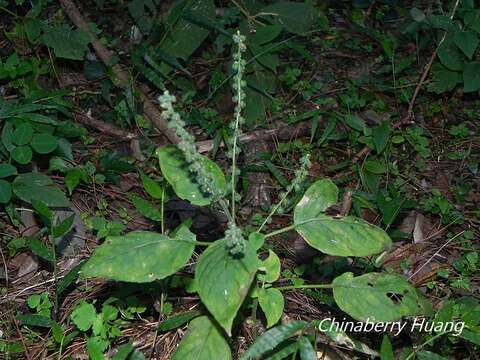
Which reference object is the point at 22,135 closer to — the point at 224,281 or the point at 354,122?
the point at 224,281

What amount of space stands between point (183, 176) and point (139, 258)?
1.13ft

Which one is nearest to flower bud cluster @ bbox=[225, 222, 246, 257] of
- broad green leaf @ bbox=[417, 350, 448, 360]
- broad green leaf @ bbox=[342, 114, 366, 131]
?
Result: broad green leaf @ bbox=[417, 350, 448, 360]

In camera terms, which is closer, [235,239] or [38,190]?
[235,239]

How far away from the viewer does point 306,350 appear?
1849 mm

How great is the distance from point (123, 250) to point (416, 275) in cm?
142

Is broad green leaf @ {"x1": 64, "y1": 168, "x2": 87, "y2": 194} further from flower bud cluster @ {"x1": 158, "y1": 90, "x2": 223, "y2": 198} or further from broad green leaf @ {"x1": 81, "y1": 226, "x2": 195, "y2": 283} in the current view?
flower bud cluster @ {"x1": 158, "y1": 90, "x2": 223, "y2": 198}

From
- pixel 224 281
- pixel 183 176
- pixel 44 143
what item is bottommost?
pixel 44 143

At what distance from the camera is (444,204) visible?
2859mm

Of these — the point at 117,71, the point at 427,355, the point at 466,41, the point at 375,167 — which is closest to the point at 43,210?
the point at 117,71

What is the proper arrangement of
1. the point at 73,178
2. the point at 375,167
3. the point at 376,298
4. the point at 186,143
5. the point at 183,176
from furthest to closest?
the point at 375,167
the point at 73,178
the point at 183,176
the point at 376,298
the point at 186,143

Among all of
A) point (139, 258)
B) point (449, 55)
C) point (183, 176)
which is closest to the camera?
point (139, 258)

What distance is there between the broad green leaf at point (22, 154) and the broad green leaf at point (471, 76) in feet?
7.75

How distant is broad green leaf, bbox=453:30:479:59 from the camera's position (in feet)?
10.5

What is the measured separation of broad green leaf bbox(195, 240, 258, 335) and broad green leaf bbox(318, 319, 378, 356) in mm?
485
